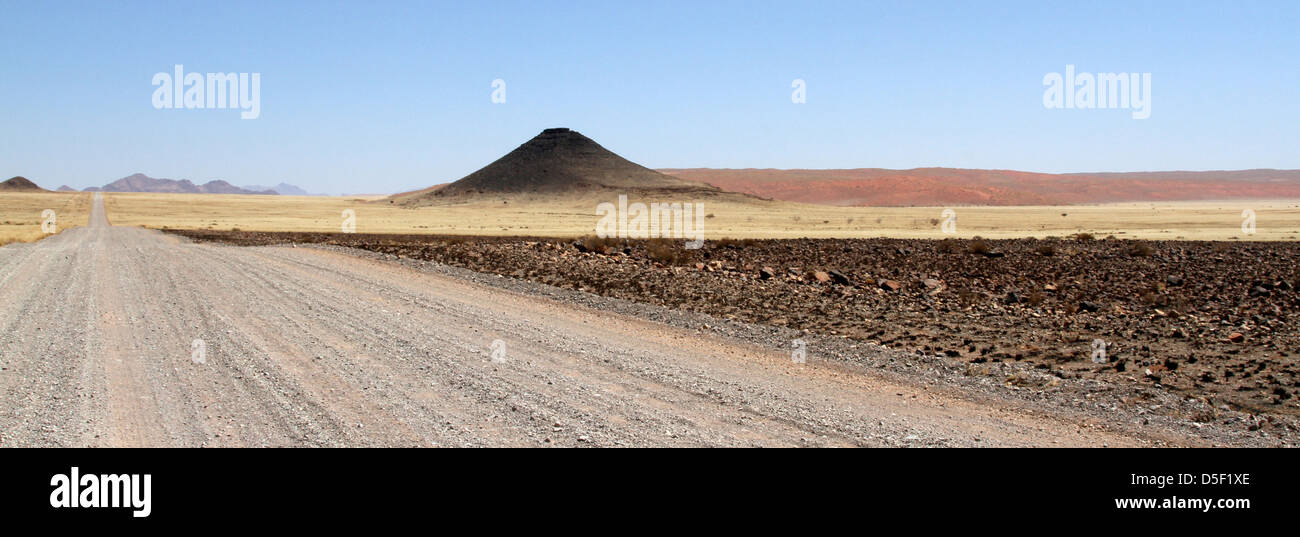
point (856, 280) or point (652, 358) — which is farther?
point (856, 280)

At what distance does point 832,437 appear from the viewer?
7.05 metres

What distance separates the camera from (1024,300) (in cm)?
1794

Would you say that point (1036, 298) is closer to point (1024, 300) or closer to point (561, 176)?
point (1024, 300)

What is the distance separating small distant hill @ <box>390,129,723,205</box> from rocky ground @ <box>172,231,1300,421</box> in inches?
4409

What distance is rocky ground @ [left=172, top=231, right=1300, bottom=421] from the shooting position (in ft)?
34.8

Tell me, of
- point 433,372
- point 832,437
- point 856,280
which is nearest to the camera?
point 832,437

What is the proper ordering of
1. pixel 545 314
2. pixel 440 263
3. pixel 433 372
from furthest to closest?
pixel 440 263 → pixel 545 314 → pixel 433 372

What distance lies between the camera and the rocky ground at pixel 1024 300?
1059cm

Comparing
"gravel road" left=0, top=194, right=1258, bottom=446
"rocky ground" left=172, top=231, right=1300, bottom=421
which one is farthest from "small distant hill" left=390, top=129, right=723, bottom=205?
"gravel road" left=0, top=194, right=1258, bottom=446

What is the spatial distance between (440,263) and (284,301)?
27.0 ft

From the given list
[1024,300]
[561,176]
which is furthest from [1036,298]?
[561,176]

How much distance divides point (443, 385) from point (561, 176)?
514 feet
